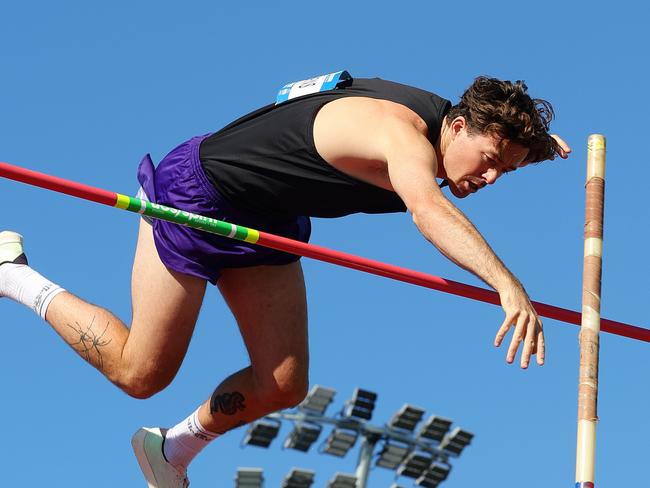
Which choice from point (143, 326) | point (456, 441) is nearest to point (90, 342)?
point (143, 326)

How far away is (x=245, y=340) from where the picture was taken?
710 cm

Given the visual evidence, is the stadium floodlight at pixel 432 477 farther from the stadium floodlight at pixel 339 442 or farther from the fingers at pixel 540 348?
the fingers at pixel 540 348

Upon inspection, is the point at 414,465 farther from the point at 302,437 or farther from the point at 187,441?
the point at 187,441

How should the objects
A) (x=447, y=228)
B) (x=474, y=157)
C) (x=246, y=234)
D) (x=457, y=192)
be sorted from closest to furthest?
(x=447, y=228)
(x=246, y=234)
(x=474, y=157)
(x=457, y=192)

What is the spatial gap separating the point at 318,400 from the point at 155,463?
361 inches

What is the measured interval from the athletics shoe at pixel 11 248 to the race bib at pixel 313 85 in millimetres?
1462

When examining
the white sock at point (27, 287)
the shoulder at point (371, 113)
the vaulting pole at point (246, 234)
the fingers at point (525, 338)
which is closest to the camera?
the fingers at point (525, 338)

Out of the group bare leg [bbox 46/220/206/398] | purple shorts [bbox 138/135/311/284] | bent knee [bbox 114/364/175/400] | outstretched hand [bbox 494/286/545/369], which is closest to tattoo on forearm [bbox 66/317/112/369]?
bare leg [bbox 46/220/206/398]

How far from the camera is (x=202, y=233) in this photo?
689 centimetres

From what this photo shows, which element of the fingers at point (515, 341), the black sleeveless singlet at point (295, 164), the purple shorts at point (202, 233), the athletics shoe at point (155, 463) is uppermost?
the black sleeveless singlet at point (295, 164)

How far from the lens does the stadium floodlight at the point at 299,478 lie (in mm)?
16594

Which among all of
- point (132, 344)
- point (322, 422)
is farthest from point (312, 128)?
point (322, 422)

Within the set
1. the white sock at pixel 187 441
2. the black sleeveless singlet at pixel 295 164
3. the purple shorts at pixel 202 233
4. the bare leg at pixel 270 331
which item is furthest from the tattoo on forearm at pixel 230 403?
the black sleeveless singlet at pixel 295 164

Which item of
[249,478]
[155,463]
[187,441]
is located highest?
[249,478]
